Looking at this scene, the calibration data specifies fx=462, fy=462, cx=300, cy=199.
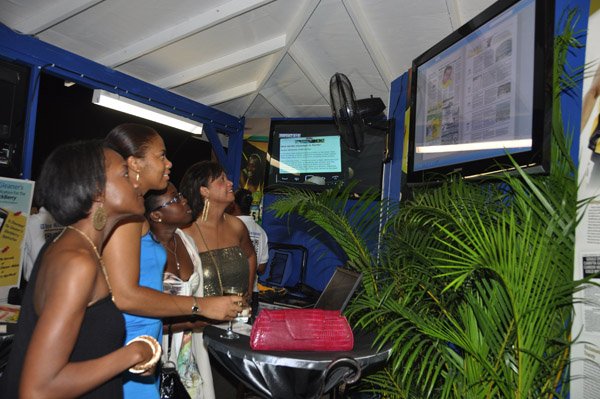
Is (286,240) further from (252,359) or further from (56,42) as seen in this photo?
(252,359)

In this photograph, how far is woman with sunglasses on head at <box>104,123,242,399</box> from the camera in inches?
66.1

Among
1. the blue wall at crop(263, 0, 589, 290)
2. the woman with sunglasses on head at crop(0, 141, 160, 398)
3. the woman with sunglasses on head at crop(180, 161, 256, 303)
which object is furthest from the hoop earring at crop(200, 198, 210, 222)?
the woman with sunglasses on head at crop(0, 141, 160, 398)

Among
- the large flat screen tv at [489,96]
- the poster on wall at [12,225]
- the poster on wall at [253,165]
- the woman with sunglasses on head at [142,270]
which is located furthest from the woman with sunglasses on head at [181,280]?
the poster on wall at [253,165]

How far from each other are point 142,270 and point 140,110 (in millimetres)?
3464

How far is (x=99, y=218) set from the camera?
4.51 feet

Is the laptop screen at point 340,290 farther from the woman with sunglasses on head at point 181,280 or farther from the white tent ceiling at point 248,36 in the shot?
the white tent ceiling at point 248,36

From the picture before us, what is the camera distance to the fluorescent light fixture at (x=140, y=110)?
4.54 metres

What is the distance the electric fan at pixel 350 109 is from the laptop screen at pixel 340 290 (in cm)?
144

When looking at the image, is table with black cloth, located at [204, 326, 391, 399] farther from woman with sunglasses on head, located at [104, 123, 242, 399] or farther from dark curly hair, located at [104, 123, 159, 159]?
dark curly hair, located at [104, 123, 159, 159]

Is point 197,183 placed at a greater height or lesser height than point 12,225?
greater

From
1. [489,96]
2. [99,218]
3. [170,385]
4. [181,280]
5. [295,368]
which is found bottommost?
[170,385]

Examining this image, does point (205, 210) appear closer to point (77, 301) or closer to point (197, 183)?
point (197, 183)

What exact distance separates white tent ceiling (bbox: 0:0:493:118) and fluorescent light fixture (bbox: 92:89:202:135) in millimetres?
310

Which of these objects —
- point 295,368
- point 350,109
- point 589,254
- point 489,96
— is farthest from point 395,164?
point 295,368
